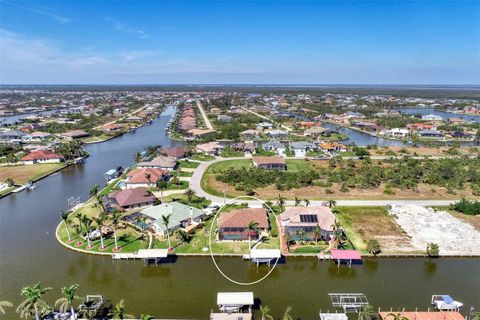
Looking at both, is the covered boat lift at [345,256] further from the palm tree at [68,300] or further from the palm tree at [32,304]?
the palm tree at [32,304]

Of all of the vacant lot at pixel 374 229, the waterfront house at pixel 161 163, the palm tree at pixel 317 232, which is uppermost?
the waterfront house at pixel 161 163

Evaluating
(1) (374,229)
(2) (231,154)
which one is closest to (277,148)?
(2) (231,154)

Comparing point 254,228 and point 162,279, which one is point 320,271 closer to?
point 254,228

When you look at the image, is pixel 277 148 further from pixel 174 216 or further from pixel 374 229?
pixel 174 216

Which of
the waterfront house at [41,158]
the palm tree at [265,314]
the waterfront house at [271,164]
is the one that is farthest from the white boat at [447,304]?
the waterfront house at [41,158]

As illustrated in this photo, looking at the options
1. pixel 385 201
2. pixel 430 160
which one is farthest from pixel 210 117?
pixel 385 201

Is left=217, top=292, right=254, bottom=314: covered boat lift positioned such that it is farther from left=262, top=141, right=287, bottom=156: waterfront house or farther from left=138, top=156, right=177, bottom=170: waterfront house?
left=262, top=141, right=287, bottom=156: waterfront house
